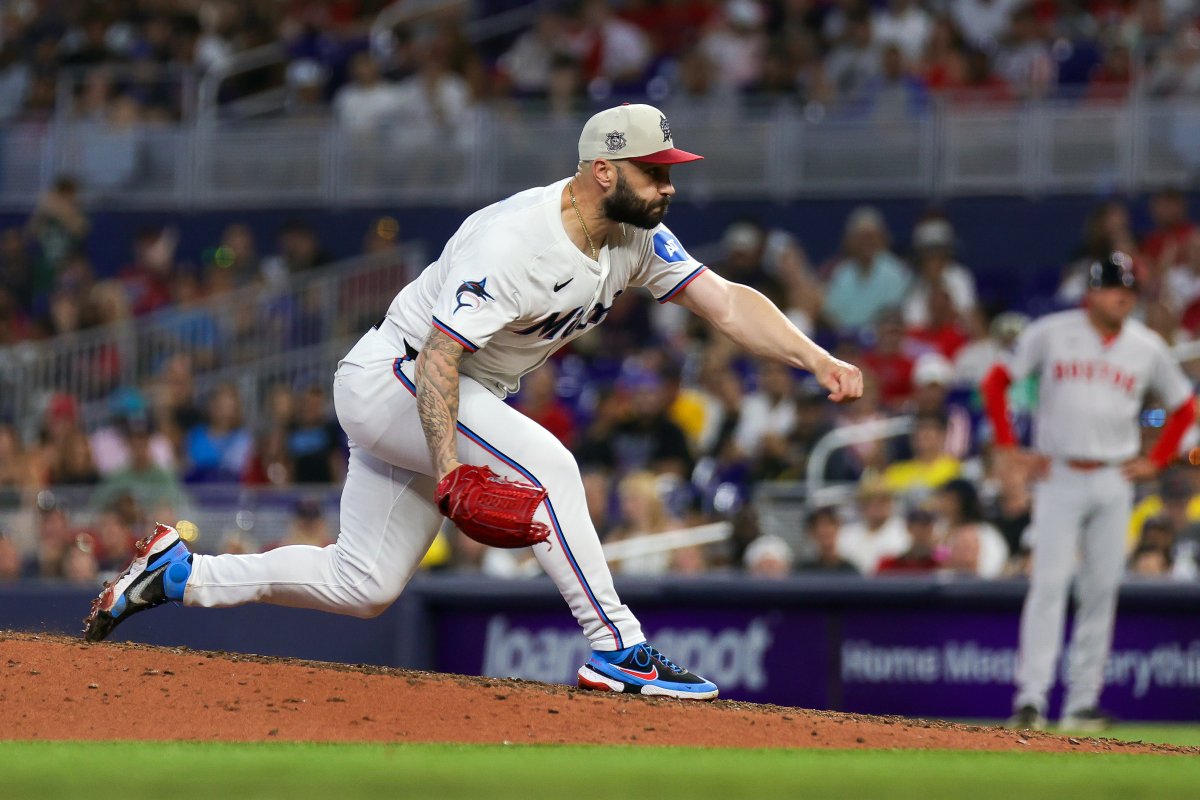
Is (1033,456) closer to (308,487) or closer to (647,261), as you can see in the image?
(647,261)

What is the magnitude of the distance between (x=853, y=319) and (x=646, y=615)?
4.48 meters

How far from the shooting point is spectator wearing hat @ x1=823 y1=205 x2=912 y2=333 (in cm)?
1452

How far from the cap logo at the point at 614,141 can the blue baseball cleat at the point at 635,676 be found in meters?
1.68

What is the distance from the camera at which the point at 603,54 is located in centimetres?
1777

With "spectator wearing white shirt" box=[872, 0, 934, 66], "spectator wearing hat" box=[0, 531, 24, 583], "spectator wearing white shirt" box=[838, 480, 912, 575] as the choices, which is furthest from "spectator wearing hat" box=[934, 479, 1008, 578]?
"spectator wearing white shirt" box=[872, 0, 934, 66]

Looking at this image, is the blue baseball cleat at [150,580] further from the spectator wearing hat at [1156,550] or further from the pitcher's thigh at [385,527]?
the spectator wearing hat at [1156,550]

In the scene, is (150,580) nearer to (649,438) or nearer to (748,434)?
(649,438)

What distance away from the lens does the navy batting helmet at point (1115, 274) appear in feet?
31.7

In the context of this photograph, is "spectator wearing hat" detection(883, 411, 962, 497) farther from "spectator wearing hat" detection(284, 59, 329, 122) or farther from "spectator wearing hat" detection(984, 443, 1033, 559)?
"spectator wearing hat" detection(284, 59, 329, 122)

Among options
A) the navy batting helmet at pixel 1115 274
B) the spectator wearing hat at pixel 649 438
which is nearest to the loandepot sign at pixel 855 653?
the navy batting helmet at pixel 1115 274

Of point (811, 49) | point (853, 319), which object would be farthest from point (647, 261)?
point (811, 49)

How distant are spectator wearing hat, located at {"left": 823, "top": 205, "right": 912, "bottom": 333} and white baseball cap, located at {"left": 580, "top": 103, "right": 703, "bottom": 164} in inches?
328

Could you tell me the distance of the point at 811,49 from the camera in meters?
16.8

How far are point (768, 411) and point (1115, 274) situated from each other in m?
3.92
